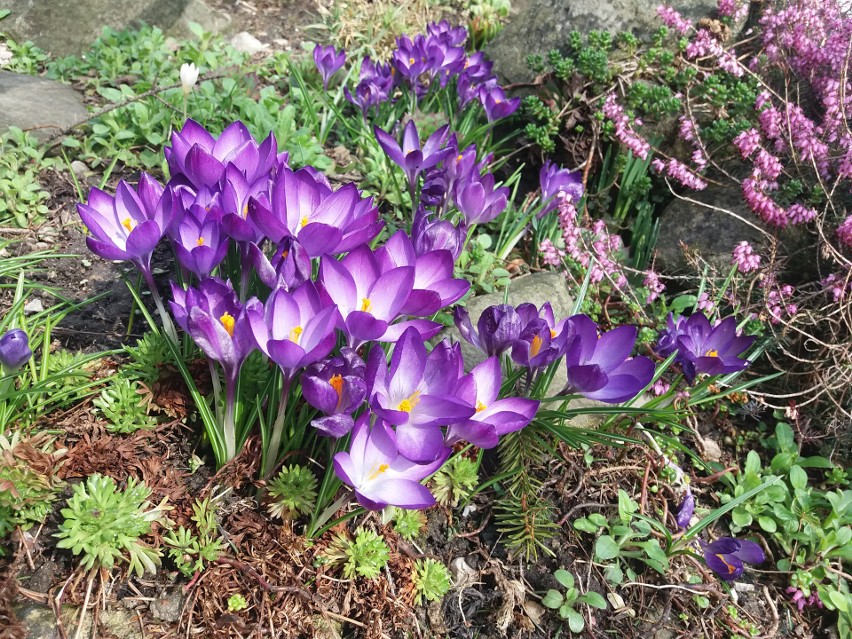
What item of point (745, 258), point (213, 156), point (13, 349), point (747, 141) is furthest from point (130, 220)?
point (747, 141)

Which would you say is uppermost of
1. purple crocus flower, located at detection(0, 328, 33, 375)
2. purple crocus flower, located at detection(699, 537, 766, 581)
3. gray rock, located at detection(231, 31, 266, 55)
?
purple crocus flower, located at detection(0, 328, 33, 375)

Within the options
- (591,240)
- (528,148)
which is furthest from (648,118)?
(591,240)

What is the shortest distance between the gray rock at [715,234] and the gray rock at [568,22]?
3.91 ft

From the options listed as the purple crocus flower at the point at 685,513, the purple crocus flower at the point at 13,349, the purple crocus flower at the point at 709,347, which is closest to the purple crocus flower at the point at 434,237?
the purple crocus flower at the point at 709,347

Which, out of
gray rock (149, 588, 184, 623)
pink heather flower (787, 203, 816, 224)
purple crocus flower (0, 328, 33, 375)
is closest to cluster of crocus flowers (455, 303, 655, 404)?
gray rock (149, 588, 184, 623)

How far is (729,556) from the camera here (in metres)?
1.95

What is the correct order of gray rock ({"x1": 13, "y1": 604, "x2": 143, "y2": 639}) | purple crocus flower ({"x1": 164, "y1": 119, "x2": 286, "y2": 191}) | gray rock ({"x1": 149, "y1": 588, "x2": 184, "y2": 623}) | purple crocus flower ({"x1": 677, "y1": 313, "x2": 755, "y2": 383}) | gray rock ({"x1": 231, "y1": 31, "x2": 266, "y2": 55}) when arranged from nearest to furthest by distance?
gray rock ({"x1": 13, "y1": 604, "x2": 143, "y2": 639}) → gray rock ({"x1": 149, "y1": 588, "x2": 184, "y2": 623}) → purple crocus flower ({"x1": 164, "y1": 119, "x2": 286, "y2": 191}) → purple crocus flower ({"x1": 677, "y1": 313, "x2": 755, "y2": 383}) → gray rock ({"x1": 231, "y1": 31, "x2": 266, "y2": 55})

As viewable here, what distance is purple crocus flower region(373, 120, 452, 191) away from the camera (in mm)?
2279

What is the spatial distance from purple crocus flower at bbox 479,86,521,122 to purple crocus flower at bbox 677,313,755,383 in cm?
157

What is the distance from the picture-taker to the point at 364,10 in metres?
4.65

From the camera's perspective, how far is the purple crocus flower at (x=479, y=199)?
2.24m

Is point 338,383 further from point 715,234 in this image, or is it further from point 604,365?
point 715,234

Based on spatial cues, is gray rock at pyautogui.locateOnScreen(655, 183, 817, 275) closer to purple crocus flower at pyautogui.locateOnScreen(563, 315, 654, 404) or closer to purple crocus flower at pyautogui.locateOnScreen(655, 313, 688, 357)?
purple crocus flower at pyautogui.locateOnScreen(655, 313, 688, 357)

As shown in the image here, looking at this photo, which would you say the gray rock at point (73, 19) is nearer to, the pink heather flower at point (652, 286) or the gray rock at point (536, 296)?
the gray rock at point (536, 296)
